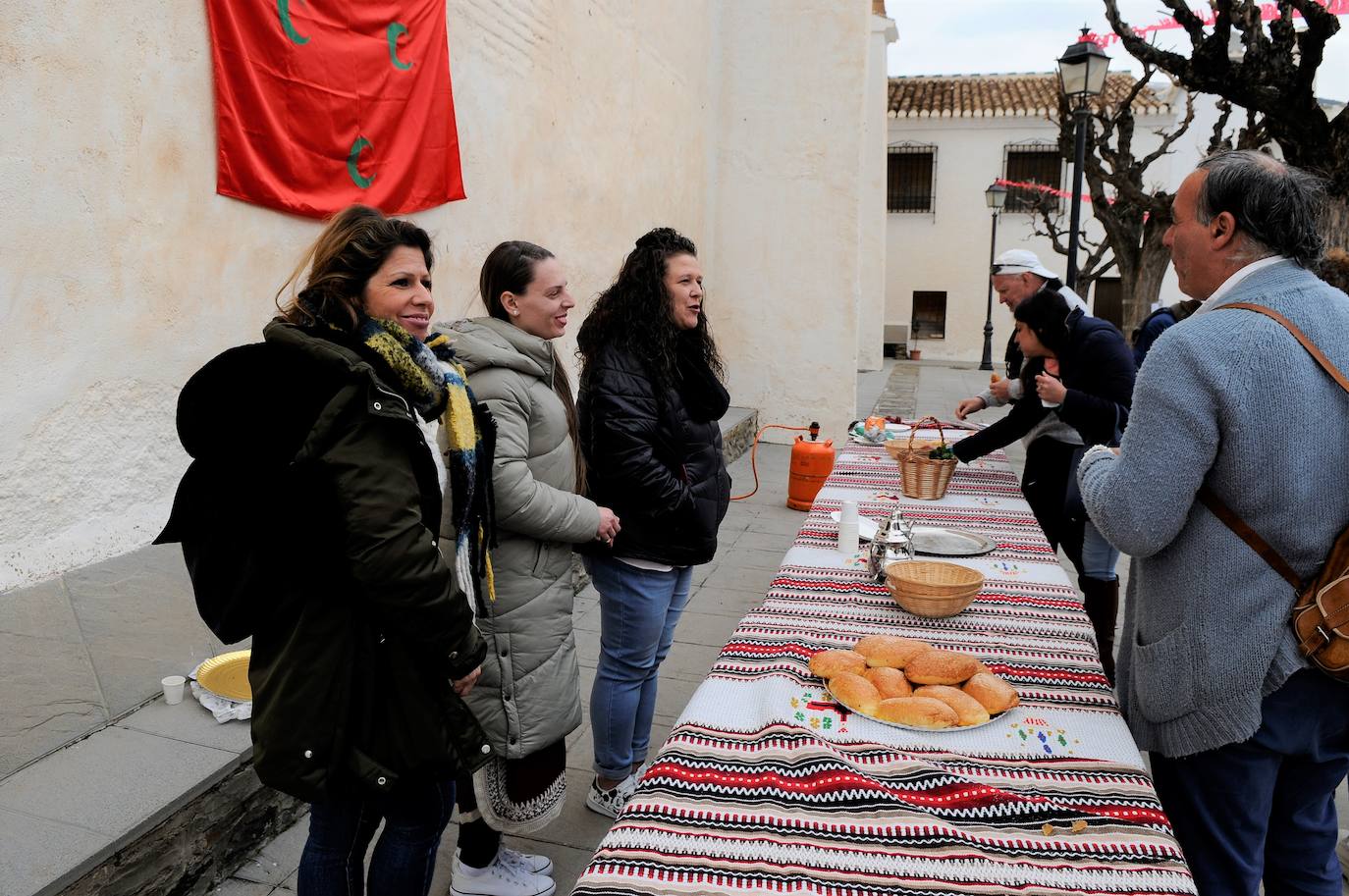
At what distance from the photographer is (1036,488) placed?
3.73 metres

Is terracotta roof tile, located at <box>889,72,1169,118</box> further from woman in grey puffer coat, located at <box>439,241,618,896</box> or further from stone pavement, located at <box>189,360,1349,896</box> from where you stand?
woman in grey puffer coat, located at <box>439,241,618,896</box>

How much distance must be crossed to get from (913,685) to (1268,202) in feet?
3.60

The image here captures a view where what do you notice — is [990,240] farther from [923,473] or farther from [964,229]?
[923,473]

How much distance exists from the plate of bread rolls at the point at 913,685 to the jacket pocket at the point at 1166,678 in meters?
0.24

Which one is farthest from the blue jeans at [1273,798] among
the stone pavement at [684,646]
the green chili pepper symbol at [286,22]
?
the green chili pepper symbol at [286,22]

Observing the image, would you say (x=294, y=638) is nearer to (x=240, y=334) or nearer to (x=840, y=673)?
(x=840, y=673)

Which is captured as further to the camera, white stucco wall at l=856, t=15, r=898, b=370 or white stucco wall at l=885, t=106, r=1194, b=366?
white stucco wall at l=885, t=106, r=1194, b=366

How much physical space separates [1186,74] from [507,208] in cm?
609

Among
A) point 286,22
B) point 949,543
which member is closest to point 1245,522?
point 949,543

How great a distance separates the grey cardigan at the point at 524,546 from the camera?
6.95 ft

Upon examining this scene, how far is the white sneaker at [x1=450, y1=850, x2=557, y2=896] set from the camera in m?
2.38

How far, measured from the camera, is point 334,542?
156 centimetres

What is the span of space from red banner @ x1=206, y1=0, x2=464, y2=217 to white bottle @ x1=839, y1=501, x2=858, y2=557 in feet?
8.82

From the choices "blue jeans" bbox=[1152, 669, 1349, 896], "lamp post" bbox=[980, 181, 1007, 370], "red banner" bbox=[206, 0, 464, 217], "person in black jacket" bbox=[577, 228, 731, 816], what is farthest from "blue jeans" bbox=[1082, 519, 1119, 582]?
"lamp post" bbox=[980, 181, 1007, 370]
